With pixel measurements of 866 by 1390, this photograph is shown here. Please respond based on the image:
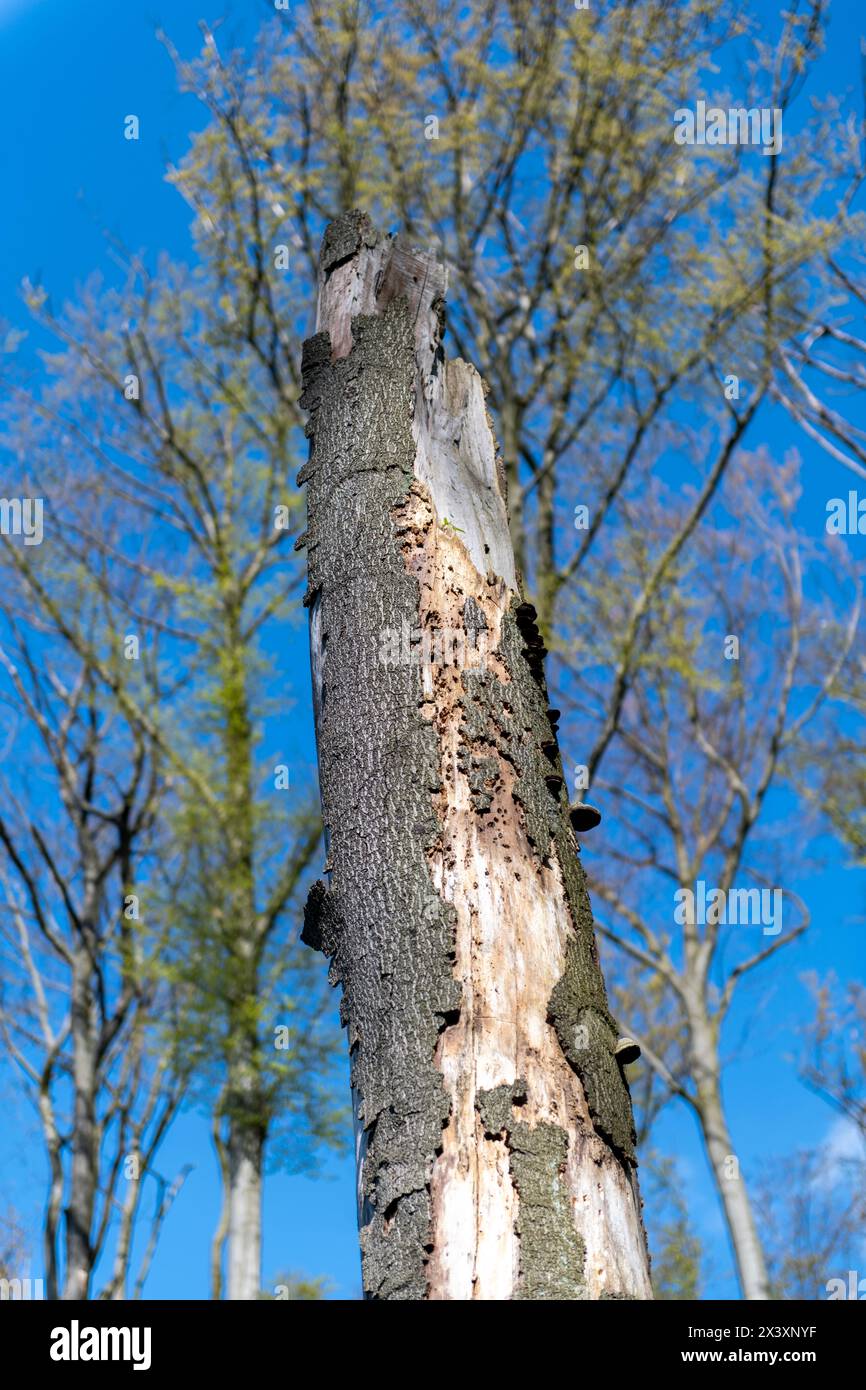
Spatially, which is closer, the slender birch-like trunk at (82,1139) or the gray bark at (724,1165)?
the gray bark at (724,1165)

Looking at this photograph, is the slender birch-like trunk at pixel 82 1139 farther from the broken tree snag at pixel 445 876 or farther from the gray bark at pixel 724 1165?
the broken tree snag at pixel 445 876

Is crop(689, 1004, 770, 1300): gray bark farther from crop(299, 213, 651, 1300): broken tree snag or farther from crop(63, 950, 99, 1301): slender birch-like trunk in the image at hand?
crop(299, 213, 651, 1300): broken tree snag

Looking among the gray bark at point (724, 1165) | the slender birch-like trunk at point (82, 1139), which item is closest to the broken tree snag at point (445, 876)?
the gray bark at point (724, 1165)

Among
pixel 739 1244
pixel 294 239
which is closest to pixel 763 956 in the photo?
pixel 739 1244

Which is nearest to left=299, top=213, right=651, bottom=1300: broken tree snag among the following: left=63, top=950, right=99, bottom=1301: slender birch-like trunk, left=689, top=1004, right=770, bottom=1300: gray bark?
left=689, top=1004, right=770, bottom=1300: gray bark

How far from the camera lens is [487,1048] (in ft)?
5.22

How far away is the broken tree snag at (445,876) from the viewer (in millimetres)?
1525

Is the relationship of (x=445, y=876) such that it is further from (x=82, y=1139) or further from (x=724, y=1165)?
(x=82, y=1139)

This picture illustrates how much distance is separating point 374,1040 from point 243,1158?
7.84m

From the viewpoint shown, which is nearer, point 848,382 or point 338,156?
point 848,382

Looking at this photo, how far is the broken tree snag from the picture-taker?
1525 mm
